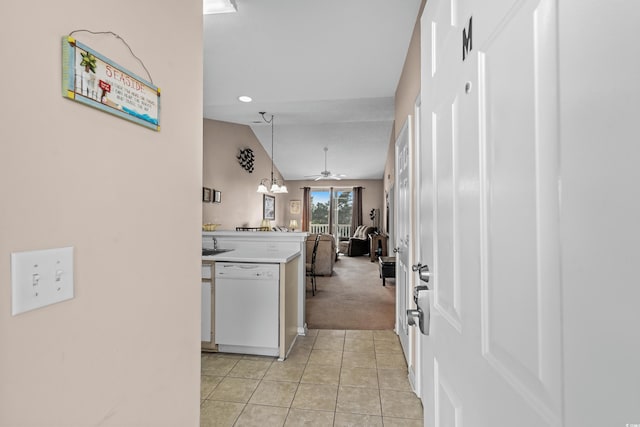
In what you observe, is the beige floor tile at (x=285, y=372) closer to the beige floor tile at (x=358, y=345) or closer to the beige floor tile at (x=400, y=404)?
the beige floor tile at (x=358, y=345)

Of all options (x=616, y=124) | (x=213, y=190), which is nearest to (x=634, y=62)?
(x=616, y=124)

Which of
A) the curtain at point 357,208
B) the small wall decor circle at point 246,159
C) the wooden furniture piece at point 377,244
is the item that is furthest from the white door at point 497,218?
the curtain at point 357,208

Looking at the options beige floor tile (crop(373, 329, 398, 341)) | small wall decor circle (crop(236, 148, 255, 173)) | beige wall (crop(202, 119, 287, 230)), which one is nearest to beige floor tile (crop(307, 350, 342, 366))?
beige floor tile (crop(373, 329, 398, 341))

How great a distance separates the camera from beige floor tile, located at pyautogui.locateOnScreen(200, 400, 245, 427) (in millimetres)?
1817

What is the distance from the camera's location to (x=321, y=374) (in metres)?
2.36

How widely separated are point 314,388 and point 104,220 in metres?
1.93

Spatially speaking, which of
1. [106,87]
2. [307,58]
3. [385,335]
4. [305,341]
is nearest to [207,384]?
[305,341]

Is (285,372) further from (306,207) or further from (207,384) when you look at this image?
(306,207)

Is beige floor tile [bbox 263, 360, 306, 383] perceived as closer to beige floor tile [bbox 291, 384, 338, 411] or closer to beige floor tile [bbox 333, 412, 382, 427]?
beige floor tile [bbox 291, 384, 338, 411]

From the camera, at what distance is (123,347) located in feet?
2.72

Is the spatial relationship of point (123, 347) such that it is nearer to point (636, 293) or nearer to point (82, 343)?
point (82, 343)

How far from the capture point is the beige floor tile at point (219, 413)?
1.82m

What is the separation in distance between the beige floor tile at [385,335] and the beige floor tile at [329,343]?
363mm

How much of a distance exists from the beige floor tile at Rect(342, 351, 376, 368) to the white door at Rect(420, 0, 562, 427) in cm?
177
